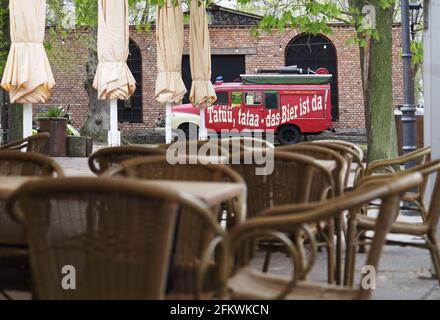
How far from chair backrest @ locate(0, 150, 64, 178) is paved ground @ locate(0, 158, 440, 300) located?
0.58m

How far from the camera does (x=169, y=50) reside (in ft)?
44.3

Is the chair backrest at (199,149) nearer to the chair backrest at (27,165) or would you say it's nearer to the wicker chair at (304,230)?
the chair backrest at (27,165)

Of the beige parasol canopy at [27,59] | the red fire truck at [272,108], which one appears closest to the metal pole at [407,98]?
the beige parasol canopy at [27,59]

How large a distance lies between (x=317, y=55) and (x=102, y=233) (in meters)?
30.6

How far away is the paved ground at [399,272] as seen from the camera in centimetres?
495

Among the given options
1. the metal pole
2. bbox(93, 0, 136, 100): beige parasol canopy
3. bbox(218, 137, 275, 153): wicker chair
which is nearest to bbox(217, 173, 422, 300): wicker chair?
bbox(218, 137, 275, 153): wicker chair

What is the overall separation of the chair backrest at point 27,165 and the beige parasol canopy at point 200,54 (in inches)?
343

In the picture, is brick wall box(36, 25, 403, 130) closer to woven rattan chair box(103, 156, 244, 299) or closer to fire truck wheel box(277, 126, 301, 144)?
fire truck wheel box(277, 126, 301, 144)

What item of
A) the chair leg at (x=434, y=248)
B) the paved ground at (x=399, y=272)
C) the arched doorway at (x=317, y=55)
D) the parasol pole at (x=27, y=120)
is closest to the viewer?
the chair leg at (x=434, y=248)

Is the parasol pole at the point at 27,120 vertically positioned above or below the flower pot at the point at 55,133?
above

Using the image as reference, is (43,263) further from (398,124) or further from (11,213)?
(398,124)

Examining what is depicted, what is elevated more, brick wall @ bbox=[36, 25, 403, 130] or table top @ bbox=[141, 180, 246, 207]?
brick wall @ bbox=[36, 25, 403, 130]

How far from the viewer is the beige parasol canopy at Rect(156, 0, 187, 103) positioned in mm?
13184

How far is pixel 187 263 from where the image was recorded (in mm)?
2863
